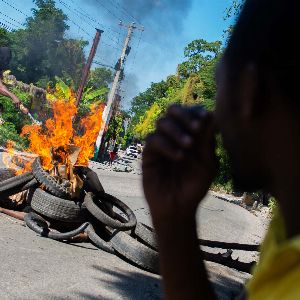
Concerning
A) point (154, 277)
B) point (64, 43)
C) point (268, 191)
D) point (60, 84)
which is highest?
point (64, 43)

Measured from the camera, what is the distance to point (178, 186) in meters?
1.09

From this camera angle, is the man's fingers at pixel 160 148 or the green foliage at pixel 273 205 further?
the green foliage at pixel 273 205

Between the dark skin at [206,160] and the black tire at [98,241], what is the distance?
6406 mm

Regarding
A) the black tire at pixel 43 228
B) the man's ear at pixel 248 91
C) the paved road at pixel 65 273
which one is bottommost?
the paved road at pixel 65 273

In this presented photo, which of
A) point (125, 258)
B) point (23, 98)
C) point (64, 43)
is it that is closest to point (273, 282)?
point (125, 258)

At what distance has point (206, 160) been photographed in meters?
1.09

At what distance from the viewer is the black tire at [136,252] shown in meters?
7.00

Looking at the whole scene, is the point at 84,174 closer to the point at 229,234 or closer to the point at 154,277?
the point at 154,277

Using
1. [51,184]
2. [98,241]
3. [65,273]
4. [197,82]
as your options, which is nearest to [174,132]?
[65,273]

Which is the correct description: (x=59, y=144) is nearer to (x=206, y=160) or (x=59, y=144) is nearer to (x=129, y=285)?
(x=129, y=285)

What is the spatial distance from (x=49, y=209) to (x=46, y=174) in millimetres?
591

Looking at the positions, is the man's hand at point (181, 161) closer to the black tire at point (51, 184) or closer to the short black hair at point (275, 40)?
the short black hair at point (275, 40)

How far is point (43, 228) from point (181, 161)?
658cm

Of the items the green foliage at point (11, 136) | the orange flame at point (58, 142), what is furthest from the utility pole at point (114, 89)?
the orange flame at point (58, 142)
